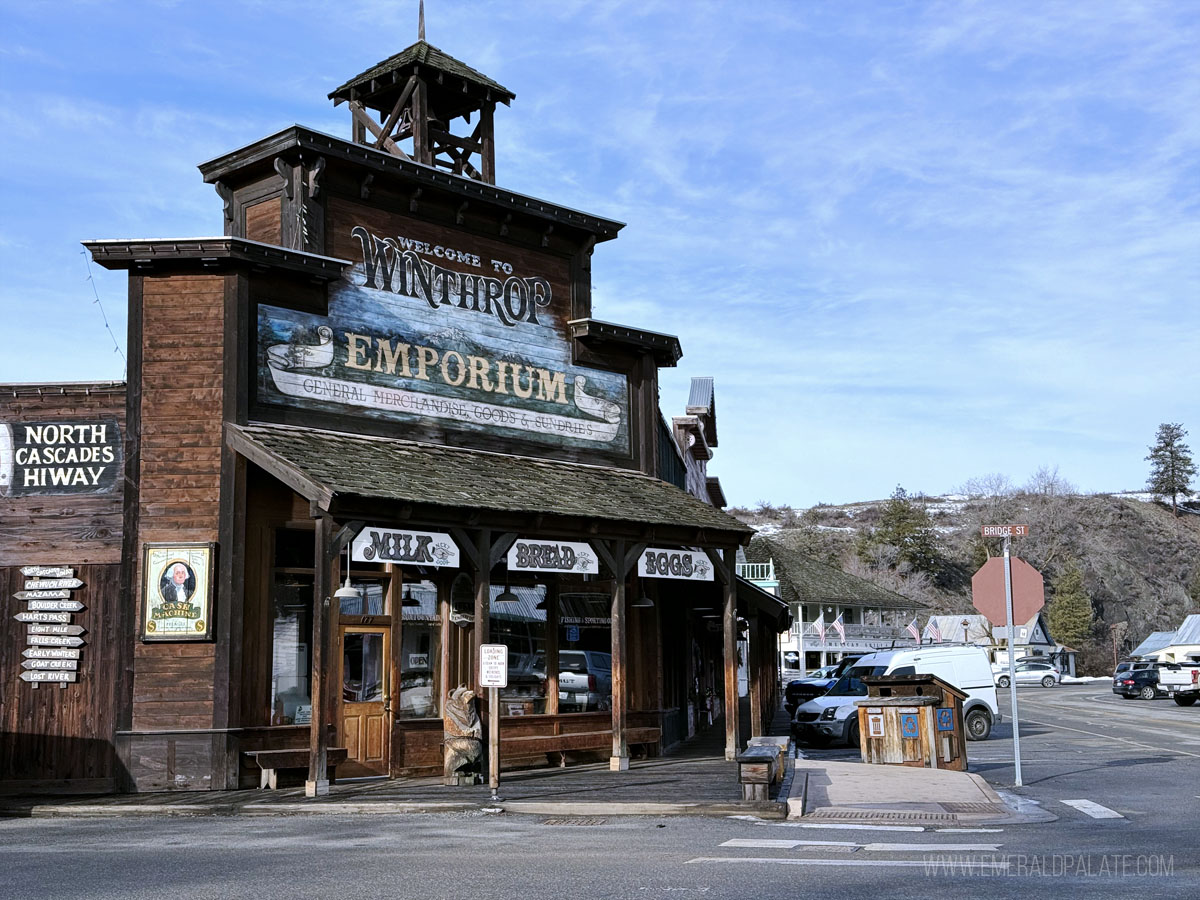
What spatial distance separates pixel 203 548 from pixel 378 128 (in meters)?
9.12

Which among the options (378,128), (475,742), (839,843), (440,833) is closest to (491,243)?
(378,128)

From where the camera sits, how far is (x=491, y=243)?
21.4 meters

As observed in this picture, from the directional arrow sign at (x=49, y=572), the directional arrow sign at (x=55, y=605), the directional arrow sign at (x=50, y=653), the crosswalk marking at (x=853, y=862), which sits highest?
the directional arrow sign at (x=49, y=572)

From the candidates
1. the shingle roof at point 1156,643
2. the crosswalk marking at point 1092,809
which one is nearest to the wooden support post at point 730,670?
the crosswalk marking at point 1092,809

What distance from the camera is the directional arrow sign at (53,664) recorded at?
16.9 meters

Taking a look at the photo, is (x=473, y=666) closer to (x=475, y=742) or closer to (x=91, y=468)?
(x=475, y=742)

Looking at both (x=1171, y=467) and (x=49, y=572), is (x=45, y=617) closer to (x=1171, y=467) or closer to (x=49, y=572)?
(x=49, y=572)

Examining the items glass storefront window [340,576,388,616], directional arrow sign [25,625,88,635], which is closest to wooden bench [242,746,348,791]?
glass storefront window [340,576,388,616]

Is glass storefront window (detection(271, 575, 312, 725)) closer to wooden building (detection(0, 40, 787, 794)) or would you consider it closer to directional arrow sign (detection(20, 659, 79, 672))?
wooden building (detection(0, 40, 787, 794))

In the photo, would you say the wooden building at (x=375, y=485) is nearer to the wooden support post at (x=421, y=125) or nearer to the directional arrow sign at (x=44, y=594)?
the wooden support post at (x=421, y=125)

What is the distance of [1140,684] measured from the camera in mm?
51656

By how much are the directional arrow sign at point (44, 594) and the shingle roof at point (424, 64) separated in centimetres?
1078

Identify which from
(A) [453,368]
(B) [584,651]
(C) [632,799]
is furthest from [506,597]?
(C) [632,799]

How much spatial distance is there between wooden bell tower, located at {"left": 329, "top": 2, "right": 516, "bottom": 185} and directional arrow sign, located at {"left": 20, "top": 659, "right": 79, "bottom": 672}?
33.2ft
